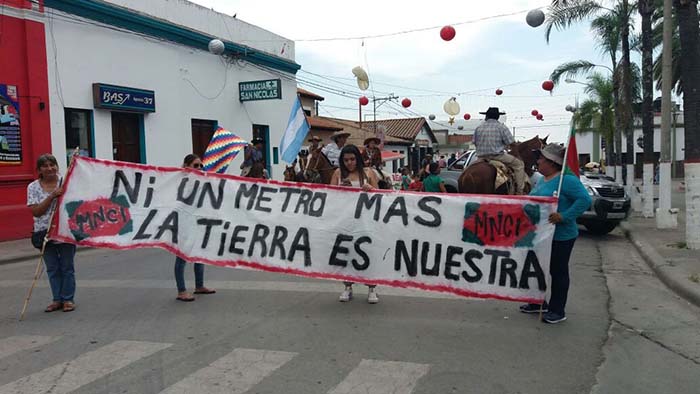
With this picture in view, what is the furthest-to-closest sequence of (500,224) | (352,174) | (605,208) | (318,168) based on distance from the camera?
(605,208) < (318,168) < (352,174) < (500,224)

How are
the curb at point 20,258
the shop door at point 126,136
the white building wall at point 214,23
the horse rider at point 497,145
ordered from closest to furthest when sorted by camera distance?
the horse rider at point 497,145, the curb at point 20,258, the shop door at point 126,136, the white building wall at point 214,23

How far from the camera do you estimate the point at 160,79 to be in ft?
55.0

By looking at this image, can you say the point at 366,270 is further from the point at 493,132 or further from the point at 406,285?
the point at 493,132

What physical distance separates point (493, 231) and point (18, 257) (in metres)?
9.06

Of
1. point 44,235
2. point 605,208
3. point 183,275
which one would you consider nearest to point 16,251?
point 44,235

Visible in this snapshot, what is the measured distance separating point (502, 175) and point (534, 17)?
760 cm

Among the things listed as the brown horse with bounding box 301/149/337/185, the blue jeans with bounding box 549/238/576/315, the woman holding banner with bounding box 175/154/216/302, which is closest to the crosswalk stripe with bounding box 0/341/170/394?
the woman holding banner with bounding box 175/154/216/302

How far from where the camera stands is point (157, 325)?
5.56m

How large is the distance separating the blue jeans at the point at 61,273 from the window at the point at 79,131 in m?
8.94

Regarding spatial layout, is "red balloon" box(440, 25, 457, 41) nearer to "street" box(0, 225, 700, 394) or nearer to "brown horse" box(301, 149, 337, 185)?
"brown horse" box(301, 149, 337, 185)

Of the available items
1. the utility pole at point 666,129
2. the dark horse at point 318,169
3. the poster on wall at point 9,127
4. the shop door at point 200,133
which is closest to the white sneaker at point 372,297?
the dark horse at point 318,169

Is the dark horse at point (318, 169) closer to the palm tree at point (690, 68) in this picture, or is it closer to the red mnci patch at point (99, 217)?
the red mnci patch at point (99, 217)

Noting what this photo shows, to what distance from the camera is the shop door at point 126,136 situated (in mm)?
15578

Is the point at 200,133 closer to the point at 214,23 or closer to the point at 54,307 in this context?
the point at 214,23
